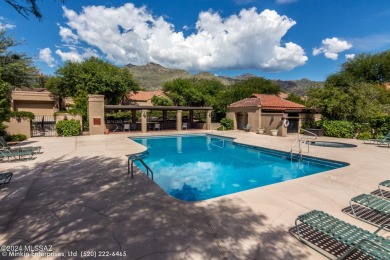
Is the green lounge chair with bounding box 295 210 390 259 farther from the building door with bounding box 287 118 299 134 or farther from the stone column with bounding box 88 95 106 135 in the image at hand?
the stone column with bounding box 88 95 106 135

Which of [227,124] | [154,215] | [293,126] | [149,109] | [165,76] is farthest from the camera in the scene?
[165,76]

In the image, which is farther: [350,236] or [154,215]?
[154,215]

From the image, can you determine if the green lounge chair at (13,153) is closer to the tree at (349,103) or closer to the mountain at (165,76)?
the tree at (349,103)

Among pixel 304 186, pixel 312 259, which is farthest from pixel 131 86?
pixel 312 259

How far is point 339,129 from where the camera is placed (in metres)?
18.6

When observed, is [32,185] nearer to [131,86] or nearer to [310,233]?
[310,233]

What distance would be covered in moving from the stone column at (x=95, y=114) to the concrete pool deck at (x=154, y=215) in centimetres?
1341

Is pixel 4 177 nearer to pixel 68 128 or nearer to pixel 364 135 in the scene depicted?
pixel 68 128

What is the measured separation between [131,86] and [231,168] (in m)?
27.4

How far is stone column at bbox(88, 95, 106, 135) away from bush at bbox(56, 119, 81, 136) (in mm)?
1382

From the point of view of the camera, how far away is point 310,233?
13.0 feet

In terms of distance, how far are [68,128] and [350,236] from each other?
20.8 metres

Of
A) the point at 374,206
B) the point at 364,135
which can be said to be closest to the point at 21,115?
the point at 374,206

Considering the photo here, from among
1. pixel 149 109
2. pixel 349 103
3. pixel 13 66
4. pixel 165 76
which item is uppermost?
pixel 165 76
